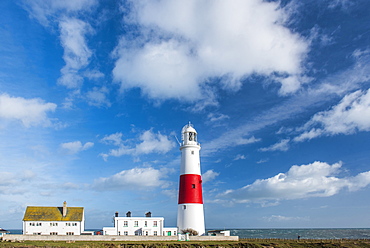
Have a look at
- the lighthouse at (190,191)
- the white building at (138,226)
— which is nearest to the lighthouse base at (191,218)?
the lighthouse at (190,191)

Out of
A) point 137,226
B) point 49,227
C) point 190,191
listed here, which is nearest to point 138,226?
point 137,226

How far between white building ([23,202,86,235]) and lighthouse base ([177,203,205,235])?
47.6 feet

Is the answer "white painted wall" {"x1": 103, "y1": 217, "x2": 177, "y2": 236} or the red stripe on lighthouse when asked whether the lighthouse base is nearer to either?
the red stripe on lighthouse

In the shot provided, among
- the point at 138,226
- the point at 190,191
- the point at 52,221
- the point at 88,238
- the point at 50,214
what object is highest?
the point at 190,191

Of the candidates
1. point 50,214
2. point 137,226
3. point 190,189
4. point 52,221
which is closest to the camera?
point 190,189

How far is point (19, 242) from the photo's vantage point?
123 ft

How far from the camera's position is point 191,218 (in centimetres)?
4306

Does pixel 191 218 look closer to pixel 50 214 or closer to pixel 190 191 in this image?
pixel 190 191

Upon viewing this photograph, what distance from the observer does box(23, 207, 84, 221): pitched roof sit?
47.0m

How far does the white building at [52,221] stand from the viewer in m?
46.6

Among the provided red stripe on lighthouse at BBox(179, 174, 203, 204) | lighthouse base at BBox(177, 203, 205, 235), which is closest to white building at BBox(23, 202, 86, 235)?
lighthouse base at BBox(177, 203, 205, 235)

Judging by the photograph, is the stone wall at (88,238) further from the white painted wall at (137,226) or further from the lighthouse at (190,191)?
the white painted wall at (137,226)

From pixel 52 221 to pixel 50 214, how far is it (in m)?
1.17

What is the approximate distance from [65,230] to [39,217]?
3855 mm
